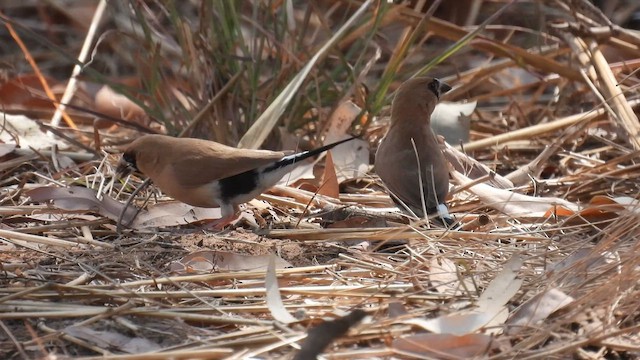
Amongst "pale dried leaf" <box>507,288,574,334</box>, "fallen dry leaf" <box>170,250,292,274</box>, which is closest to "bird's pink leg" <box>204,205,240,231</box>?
"fallen dry leaf" <box>170,250,292,274</box>

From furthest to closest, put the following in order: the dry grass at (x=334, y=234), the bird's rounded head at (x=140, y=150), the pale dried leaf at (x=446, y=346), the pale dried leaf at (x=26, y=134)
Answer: the pale dried leaf at (x=26, y=134), the bird's rounded head at (x=140, y=150), the dry grass at (x=334, y=234), the pale dried leaf at (x=446, y=346)

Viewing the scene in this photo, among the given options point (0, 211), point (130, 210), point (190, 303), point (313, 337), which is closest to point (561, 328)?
point (313, 337)

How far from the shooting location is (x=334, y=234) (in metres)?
3.68

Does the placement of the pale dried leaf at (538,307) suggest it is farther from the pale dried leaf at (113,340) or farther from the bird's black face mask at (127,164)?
the bird's black face mask at (127,164)

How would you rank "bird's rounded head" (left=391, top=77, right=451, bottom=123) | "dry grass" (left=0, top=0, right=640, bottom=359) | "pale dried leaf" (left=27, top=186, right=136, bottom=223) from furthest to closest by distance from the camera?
"bird's rounded head" (left=391, top=77, right=451, bottom=123) → "pale dried leaf" (left=27, top=186, right=136, bottom=223) → "dry grass" (left=0, top=0, right=640, bottom=359)

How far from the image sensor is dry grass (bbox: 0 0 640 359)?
2.72 m

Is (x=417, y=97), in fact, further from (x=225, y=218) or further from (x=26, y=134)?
(x=26, y=134)

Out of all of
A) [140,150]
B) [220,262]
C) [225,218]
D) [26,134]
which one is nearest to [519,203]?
[225,218]

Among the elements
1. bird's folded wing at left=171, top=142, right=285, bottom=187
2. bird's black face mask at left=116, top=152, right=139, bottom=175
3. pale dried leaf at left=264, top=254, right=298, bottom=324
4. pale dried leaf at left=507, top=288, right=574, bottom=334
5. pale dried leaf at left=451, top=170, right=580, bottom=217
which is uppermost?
bird's black face mask at left=116, top=152, right=139, bottom=175

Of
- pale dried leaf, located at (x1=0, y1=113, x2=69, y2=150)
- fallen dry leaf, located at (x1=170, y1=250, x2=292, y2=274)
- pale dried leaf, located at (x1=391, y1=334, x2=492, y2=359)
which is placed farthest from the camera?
pale dried leaf, located at (x1=0, y1=113, x2=69, y2=150)

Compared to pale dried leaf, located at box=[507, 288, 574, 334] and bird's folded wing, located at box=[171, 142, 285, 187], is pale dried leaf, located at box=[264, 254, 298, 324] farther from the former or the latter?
bird's folded wing, located at box=[171, 142, 285, 187]

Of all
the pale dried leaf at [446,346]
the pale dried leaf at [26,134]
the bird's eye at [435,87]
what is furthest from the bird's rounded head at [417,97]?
the pale dried leaf at [446,346]

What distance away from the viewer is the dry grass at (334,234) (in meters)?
2.72

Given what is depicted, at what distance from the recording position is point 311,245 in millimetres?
3615
